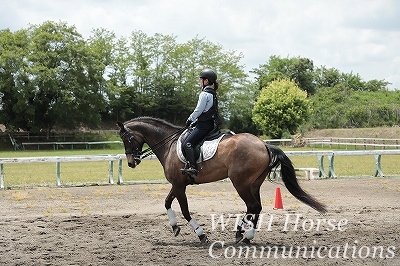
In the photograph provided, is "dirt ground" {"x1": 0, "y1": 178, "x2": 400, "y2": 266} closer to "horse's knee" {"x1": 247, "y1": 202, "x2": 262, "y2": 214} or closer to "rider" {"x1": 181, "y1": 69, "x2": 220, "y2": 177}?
"horse's knee" {"x1": 247, "y1": 202, "x2": 262, "y2": 214}

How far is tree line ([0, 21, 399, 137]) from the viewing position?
5241cm

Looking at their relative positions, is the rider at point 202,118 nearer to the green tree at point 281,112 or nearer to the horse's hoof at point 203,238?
the horse's hoof at point 203,238

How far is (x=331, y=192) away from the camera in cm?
1594

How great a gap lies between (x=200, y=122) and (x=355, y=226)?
143 inches

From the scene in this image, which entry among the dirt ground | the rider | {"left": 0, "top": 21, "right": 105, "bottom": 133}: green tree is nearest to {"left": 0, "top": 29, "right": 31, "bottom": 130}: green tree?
{"left": 0, "top": 21, "right": 105, "bottom": 133}: green tree

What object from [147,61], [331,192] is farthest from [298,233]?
[147,61]

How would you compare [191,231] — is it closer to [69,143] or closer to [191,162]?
[191,162]

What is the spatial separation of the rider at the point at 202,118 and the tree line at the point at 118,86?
44.6 metres

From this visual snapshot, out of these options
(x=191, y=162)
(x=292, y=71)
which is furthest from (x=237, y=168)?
(x=292, y=71)

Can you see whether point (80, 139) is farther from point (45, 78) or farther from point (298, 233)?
point (298, 233)

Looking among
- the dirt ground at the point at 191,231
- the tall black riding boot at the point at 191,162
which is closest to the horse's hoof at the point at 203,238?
the dirt ground at the point at 191,231

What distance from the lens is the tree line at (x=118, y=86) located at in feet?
172

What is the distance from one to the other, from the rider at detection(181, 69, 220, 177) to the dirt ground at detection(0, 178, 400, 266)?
1508 mm

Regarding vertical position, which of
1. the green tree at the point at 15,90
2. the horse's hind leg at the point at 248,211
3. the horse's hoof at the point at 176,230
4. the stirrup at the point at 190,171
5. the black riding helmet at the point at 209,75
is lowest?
the horse's hoof at the point at 176,230
